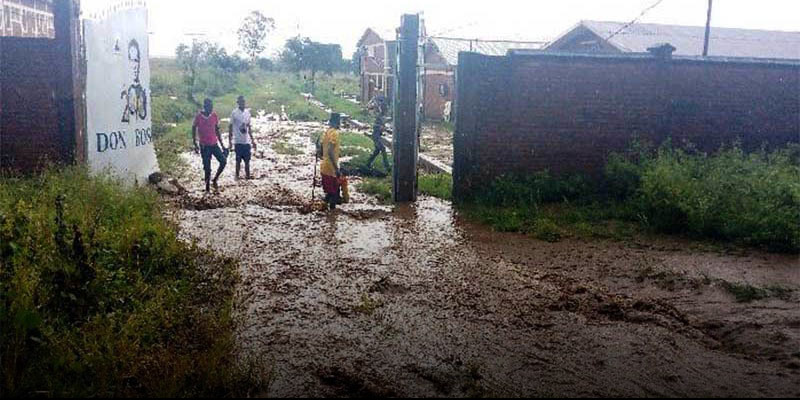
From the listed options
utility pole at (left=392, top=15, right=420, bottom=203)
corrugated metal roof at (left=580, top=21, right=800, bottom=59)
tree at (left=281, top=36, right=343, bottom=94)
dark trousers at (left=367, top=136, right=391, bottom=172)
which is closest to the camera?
utility pole at (left=392, top=15, right=420, bottom=203)

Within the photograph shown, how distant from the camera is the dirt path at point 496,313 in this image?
4.80 meters

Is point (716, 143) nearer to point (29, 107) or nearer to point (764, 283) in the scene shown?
point (764, 283)

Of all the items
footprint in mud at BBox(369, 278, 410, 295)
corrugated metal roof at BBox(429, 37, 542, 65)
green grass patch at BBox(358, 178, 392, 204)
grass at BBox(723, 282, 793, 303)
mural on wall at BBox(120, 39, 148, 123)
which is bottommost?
footprint in mud at BBox(369, 278, 410, 295)

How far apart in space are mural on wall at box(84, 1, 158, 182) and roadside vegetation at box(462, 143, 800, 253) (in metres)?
5.71

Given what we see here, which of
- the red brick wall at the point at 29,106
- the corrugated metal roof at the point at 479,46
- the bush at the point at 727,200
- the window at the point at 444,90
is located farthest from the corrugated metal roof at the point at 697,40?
the red brick wall at the point at 29,106

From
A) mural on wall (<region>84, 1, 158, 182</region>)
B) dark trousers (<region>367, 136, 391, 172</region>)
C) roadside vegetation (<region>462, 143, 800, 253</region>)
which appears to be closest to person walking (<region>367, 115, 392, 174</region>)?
dark trousers (<region>367, 136, 391, 172</region>)

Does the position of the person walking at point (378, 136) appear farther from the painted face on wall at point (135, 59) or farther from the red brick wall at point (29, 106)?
the red brick wall at point (29, 106)

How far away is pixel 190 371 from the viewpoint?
174 inches

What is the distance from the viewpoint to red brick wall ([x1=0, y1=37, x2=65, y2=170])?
991cm

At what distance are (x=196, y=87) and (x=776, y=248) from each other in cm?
3324

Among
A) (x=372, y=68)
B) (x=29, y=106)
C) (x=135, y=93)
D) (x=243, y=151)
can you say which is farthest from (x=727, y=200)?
(x=372, y=68)

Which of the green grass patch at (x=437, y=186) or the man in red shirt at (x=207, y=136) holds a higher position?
the man in red shirt at (x=207, y=136)

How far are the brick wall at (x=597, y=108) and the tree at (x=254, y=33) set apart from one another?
154 ft

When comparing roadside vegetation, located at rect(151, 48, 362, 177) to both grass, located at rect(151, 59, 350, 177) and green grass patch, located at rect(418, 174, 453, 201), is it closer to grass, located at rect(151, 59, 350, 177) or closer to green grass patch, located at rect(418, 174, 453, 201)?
grass, located at rect(151, 59, 350, 177)
